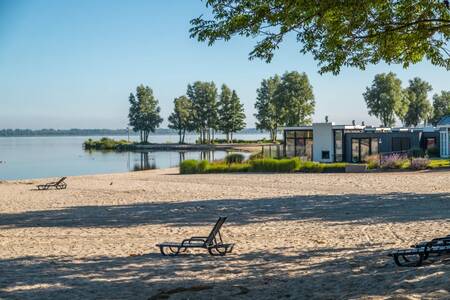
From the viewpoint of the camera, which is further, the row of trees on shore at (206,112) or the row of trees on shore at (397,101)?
the row of trees on shore at (206,112)

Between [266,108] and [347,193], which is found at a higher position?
[266,108]

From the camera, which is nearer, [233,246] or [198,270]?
[198,270]

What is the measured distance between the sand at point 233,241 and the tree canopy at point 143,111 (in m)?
98.3

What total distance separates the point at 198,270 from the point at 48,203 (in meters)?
12.9

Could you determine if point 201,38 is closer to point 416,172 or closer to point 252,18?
point 252,18

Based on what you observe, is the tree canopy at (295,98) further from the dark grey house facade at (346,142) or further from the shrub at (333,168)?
the shrub at (333,168)

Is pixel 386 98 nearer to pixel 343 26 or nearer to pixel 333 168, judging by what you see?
pixel 333 168

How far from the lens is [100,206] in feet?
62.1

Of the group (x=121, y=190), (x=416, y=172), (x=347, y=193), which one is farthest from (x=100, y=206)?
(x=416, y=172)

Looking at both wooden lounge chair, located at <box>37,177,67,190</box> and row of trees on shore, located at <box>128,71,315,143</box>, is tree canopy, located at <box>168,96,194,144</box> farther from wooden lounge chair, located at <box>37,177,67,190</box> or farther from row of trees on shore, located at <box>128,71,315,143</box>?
wooden lounge chair, located at <box>37,177,67,190</box>

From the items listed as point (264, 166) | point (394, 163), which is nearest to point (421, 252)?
Answer: point (394, 163)

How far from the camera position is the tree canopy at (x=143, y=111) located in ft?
396

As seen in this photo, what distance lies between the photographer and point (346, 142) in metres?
40.6

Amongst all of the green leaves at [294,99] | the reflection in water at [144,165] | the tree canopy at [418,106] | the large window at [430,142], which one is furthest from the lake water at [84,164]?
the tree canopy at [418,106]
